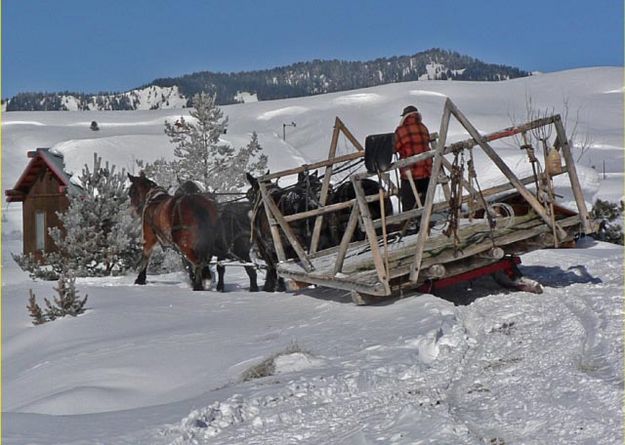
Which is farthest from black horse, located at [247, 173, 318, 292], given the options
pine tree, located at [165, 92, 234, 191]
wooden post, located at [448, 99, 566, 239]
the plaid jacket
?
pine tree, located at [165, 92, 234, 191]

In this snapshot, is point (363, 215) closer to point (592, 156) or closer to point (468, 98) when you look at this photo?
point (592, 156)

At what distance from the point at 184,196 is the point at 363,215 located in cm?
576

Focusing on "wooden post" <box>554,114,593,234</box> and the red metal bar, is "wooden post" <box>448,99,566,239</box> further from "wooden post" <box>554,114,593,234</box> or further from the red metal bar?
the red metal bar

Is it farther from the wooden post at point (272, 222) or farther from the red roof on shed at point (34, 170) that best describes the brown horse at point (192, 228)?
the red roof on shed at point (34, 170)

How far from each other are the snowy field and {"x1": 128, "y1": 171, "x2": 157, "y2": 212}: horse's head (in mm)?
2852

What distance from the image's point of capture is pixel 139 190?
14578 millimetres

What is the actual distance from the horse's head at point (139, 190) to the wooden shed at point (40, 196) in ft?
46.1

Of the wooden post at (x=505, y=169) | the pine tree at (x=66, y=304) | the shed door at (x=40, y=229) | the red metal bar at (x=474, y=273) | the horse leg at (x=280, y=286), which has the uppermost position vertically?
the wooden post at (x=505, y=169)

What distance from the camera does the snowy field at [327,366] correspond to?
4430 mm

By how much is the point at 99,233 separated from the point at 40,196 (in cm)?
1439

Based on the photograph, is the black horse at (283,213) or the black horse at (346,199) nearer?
the black horse at (346,199)

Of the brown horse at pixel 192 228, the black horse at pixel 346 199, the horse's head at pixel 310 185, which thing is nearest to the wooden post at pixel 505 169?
the black horse at pixel 346 199

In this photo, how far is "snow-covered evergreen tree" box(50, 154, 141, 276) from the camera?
15.4 m

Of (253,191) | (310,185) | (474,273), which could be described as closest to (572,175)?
(474,273)
